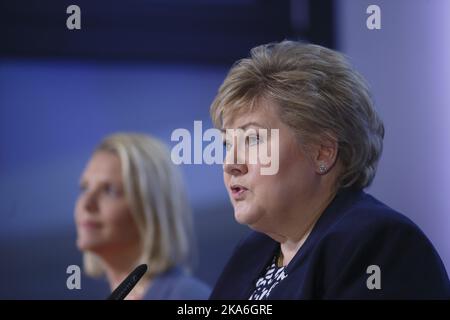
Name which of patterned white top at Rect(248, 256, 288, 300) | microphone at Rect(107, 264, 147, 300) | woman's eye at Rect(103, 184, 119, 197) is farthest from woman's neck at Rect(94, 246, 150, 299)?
patterned white top at Rect(248, 256, 288, 300)

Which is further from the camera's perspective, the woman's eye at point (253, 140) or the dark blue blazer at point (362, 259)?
the woman's eye at point (253, 140)

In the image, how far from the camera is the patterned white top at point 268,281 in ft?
6.71

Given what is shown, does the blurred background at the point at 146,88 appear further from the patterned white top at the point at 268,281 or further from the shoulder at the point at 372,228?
the shoulder at the point at 372,228

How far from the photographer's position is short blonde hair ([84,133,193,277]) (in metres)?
2.33

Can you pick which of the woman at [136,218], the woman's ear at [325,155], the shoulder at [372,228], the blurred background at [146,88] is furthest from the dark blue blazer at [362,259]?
the woman at [136,218]

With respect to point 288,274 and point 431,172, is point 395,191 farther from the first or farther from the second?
point 288,274

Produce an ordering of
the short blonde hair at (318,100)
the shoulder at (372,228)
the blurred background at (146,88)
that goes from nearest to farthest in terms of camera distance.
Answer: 1. the shoulder at (372,228)
2. the short blonde hair at (318,100)
3. the blurred background at (146,88)

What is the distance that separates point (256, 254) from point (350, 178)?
0.32 metres

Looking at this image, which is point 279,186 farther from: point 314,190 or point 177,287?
point 177,287

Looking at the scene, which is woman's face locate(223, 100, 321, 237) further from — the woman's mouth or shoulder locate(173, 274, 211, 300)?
shoulder locate(173, 274, 211, 300)

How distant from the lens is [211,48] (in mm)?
2311

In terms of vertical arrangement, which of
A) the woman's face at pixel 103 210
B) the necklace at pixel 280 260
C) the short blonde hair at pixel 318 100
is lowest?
the necklace at pixel 280 260
